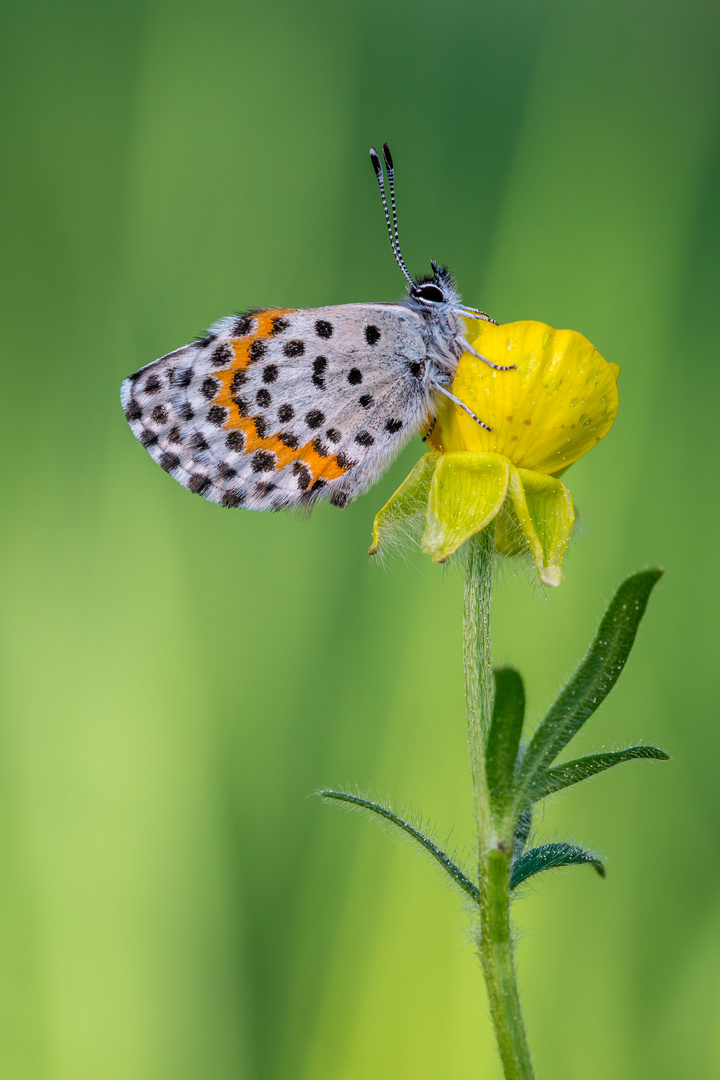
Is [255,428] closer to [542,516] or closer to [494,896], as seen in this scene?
[542,516]

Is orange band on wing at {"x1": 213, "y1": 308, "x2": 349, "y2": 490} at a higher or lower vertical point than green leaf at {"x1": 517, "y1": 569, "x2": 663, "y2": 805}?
higher

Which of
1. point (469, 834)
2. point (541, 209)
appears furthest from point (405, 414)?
point (541, 209)

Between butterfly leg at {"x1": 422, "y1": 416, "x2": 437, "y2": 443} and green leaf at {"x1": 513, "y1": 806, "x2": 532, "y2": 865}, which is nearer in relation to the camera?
green leaf at {"x1": 513, "y1": 806, "x2": 532, "y2": 865}

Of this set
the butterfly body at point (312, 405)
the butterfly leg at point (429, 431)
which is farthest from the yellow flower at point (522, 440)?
the butterfly body at point (312, 405)

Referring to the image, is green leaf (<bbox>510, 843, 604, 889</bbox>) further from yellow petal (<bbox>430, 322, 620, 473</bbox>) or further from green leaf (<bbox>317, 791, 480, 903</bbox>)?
yellow petal (<bbox>430, 322, 620, 473</bbox>)

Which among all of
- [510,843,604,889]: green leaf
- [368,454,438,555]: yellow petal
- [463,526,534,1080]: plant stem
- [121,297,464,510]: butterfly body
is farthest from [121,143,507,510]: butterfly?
[510,843,604,889]: green leaf

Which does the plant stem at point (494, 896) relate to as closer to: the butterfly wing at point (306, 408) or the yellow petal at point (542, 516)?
the yellow petal at point (542, 516)

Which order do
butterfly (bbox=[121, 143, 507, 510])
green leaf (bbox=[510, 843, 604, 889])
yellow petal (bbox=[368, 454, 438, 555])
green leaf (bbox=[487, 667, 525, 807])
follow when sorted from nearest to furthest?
green leaf (bbox=[487, 667, 525, 807])
green leaf (bbox=[510, 843, 604, 889])
yellow petal (bbox=[368, 454, 438, 555])
butterfly (bbox=[121, 143, 507, 510])

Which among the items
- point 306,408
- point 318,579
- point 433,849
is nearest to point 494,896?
point 433,849

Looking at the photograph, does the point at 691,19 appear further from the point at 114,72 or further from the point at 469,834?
the point at 469,834
